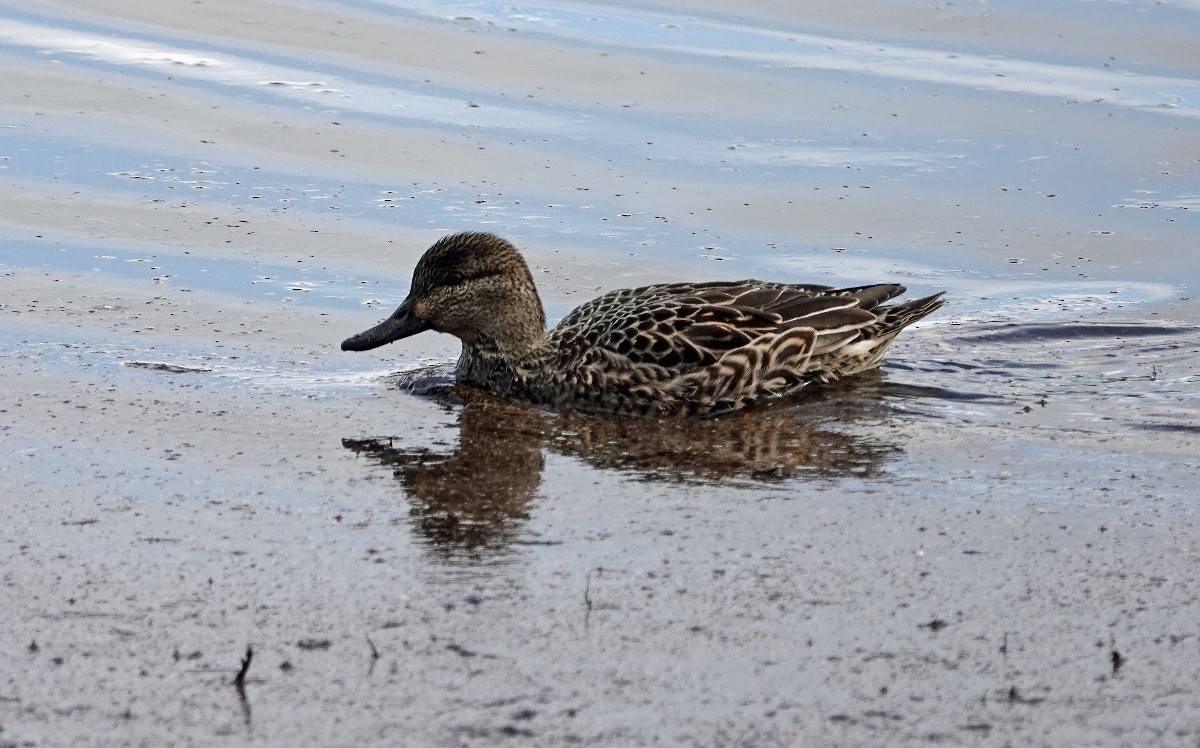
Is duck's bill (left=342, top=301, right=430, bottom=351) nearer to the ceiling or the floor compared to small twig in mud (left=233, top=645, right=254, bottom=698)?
nearer to the ceiling

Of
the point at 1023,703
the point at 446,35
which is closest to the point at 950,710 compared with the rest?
the point at 1023,703

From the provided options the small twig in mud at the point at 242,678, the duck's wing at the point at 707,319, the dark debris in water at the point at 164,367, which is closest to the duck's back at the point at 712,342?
the duck's wing at the point at 707,319

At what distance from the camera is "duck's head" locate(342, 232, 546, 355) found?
7.92 m

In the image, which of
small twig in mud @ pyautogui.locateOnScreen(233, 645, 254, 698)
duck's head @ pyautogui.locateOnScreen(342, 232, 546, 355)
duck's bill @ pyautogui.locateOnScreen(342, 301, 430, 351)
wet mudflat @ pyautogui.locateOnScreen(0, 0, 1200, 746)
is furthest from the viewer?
duck's head @ pyautogui.locateOnScreen(342, 232, 546, 355)

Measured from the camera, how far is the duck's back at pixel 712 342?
24.8 feet

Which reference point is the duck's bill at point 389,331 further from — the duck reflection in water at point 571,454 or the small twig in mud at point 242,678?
the small twig in mud at point 242,678

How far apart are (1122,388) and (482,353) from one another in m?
2.85

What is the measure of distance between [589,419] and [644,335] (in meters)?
0.49

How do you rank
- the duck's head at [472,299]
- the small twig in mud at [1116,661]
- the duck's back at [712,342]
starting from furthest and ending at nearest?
1. the duck's head at [472,299]
2. the duck's back at [712,342]
3. the small twig in mud at [1116,661]

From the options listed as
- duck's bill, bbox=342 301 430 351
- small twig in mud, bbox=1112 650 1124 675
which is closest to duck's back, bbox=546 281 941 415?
duck's bill, bbox=342 301 430 351

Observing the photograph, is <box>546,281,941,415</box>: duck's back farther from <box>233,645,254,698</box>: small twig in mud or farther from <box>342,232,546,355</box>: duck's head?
<box>233,645,254,698</box>: small twig in mud

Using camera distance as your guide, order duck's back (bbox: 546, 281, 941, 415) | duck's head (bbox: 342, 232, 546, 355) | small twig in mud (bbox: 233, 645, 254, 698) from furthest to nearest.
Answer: duck's head (bbox: 342, 232, 546, 355), duck's back (bbox: 546, 281, 941, 415), small twig in mud (bbox: 233, 645, 254, 698)

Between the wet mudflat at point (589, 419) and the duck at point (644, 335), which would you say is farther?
the duck at point (644, 335)

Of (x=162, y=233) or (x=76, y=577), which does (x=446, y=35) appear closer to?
(x=162, y=233)
